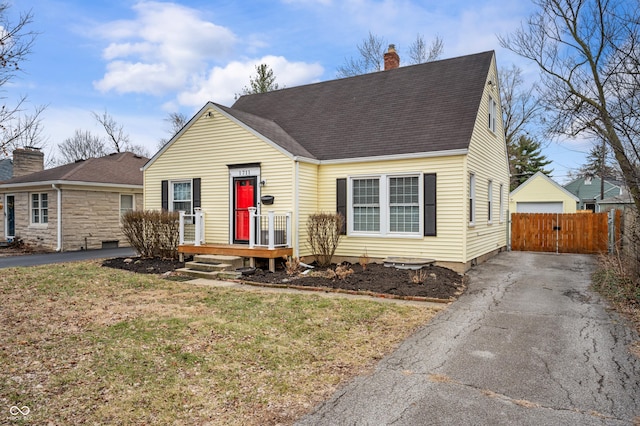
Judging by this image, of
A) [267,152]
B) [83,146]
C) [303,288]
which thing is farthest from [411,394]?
[83,146]

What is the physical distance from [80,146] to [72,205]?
33.9 m

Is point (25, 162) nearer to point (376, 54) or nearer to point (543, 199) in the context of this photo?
point (376, 54)

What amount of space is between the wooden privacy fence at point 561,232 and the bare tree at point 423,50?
1506cm

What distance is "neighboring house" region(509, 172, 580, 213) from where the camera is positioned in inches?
1091

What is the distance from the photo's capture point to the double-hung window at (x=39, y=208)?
17203mm

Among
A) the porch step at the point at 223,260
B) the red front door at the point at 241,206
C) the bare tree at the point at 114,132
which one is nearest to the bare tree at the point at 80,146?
the bare tree at the point at 114,132

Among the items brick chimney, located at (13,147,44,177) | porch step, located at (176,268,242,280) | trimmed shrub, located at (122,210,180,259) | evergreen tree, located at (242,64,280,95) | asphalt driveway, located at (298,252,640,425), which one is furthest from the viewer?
evergreen tree, located at (242,64,280,95)

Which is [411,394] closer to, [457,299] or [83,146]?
[457,299]

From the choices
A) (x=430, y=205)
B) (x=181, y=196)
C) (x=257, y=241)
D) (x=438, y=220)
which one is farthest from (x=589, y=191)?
(x=181, y=196)

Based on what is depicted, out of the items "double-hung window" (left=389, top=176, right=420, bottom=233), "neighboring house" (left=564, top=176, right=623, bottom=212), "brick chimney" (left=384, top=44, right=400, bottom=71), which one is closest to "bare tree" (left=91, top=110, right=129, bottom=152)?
"brick chimney" (left=384, top=44, right=400, bottom=71)

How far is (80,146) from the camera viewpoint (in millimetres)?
45406

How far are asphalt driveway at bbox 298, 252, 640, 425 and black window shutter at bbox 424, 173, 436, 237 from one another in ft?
10.4

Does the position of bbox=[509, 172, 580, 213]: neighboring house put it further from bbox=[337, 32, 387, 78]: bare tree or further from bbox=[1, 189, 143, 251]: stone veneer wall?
bbox=[1, 189, 143, 251]: stone veneer wall

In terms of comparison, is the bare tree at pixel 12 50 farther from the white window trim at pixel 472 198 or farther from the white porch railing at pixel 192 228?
the white window trim at pixel 472 198
